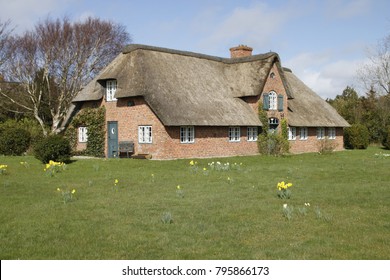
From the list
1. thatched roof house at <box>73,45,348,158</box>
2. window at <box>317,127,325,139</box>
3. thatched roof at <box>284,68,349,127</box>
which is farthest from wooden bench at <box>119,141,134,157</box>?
window at <box>317,127,325,139</box>

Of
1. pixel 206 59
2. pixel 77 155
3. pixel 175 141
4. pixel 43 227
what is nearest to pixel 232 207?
pixel 43 227

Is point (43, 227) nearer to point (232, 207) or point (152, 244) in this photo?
point (152, 244)

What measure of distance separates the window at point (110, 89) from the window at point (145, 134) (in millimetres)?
3401

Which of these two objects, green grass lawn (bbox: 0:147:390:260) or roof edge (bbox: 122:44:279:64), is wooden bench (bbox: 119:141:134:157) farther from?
green grass lawn (bbox: 0:147:390:260)

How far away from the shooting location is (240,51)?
38438 mm

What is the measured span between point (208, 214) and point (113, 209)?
240cm

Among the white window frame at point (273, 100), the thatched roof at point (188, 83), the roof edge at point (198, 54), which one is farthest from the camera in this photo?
the white window frame at point (273, 100)

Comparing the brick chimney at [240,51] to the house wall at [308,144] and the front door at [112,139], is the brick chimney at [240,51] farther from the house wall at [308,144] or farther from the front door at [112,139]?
the front door at [112,139]

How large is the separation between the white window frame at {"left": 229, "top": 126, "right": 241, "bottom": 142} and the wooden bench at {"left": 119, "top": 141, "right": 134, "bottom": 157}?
6912 millimetres

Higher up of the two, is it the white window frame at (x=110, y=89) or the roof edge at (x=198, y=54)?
the roof edge at (x=198, y=54)

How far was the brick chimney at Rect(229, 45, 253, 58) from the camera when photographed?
38.4 meters

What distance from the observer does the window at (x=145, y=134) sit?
1104 inches

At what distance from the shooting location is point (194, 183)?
51.9 ft

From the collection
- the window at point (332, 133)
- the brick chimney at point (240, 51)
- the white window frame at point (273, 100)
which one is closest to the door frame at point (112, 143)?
the white window frame at point (273, 100)
